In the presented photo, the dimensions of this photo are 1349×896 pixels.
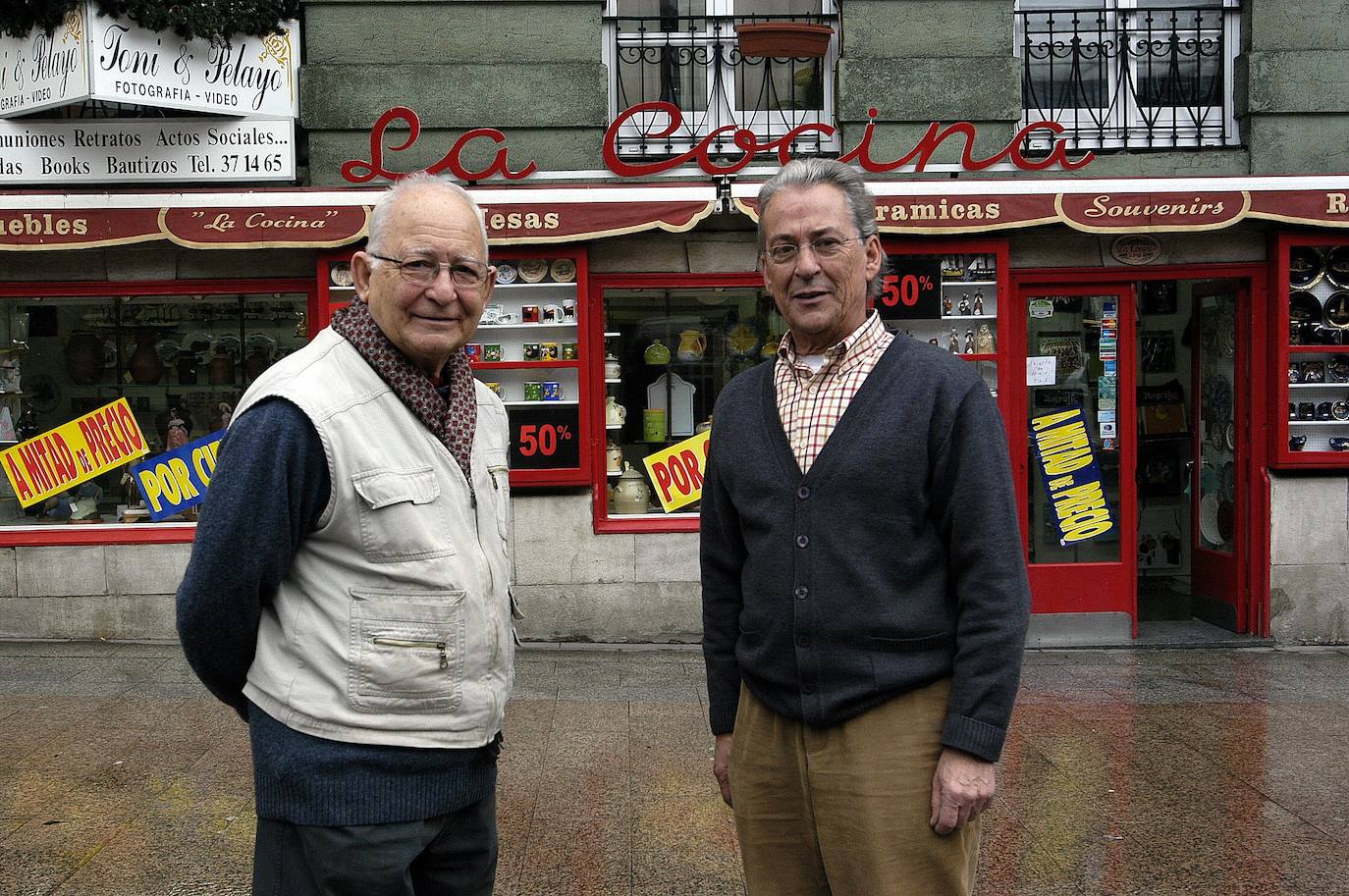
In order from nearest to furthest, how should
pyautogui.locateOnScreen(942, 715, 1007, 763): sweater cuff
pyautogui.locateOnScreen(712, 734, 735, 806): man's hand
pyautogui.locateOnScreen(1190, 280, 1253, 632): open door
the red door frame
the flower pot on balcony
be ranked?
pyautogui.locateOnScreen(942, 715, 1007, 763): sweater cuff
pyautogui.locateOnScreen(712, 734, 735, 806): man's hand
the flower pot on balcony
the red door frame
pyautogui.locateOnScreen(1190, 280, 1253, 632): open door

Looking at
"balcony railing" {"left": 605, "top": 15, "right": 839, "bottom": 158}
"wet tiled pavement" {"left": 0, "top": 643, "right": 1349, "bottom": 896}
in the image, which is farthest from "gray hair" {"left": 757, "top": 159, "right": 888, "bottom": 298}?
"balcony railing" {"left": 605, "top": 15, "right": 839, "bottom": 158}

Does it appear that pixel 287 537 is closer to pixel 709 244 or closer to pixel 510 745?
pixel 510 745

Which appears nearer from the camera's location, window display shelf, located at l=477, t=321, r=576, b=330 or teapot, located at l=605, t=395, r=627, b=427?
window display shelf, located at l=477, t=321, r=576, b=330

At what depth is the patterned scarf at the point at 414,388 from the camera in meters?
2.48

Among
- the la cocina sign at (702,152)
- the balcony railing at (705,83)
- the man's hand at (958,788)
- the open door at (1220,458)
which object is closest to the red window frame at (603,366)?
the la cocina sign at (702,152)

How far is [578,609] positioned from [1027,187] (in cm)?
404

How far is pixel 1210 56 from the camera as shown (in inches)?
349

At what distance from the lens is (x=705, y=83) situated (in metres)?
8.84

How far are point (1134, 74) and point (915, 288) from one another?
2.22m

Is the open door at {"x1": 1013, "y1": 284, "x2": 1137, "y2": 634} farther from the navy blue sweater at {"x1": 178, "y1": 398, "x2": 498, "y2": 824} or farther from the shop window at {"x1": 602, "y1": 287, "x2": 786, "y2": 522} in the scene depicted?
the navy blue sweater at {"x1": 178, "y1": 398, "x2": 498, "y2": 824}

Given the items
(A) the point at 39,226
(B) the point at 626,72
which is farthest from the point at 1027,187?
(A) the point at 39,226

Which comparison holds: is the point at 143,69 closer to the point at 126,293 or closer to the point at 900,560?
the point at 126,293

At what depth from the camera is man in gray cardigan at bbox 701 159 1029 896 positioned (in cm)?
248

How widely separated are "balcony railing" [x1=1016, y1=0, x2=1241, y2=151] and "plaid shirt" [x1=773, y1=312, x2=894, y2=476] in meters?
Result: 6.73
